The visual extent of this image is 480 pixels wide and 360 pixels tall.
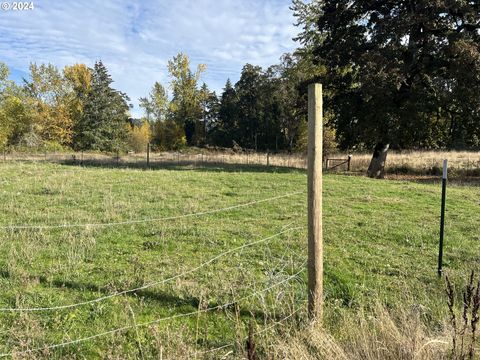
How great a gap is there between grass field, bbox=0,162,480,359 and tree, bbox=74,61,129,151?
43.5 metres

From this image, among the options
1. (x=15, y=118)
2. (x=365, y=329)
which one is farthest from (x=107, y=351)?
(x=15, y=118)

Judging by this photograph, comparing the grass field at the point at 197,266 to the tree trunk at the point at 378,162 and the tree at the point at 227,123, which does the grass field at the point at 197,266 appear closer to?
the tree trunk at the point at 378,162

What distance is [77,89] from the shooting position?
57.9m

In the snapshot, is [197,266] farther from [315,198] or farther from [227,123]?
[227,123]

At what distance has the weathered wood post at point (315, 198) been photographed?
3.56 metres

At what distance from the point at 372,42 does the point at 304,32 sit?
42.0 feet

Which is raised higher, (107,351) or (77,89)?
(77,89)

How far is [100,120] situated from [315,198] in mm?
54284

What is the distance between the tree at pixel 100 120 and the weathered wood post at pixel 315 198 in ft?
173

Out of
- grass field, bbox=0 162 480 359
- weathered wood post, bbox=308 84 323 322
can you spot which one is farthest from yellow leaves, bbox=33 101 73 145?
weathered wood post, bbox=308 84 323 322

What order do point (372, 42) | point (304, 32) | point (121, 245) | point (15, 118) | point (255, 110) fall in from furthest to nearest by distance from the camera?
point (255, 110) < point (15, 118) < point (304, 32) < point (372, 42) < point (121, 245)

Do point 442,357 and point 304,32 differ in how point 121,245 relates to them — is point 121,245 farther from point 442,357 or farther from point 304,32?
point 304,32

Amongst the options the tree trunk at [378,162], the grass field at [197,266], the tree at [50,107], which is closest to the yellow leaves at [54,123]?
the tree at [50,107]

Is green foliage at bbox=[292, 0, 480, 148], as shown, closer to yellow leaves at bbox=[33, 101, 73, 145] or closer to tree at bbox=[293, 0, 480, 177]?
tree at bbox=[293, 0, 480, 177]
